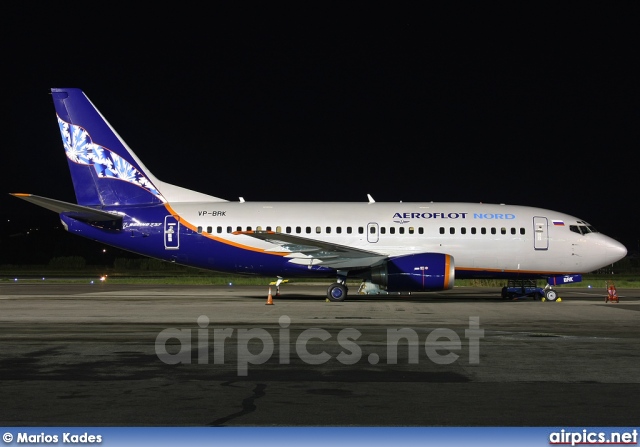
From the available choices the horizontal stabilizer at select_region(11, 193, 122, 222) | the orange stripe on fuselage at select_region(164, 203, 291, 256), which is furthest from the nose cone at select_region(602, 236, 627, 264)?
the horizontal stabilizer at select_region(11, 193, 122, 222)

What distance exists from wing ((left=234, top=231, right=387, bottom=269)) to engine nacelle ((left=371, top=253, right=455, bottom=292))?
1437 millimetres

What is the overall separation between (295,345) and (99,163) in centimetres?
1916

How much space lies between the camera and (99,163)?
30578 millimetres

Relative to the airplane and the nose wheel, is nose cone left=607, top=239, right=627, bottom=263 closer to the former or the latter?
the airplane

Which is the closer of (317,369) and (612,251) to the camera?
(317,369)

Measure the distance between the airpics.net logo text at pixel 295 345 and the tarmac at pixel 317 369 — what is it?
0.03 m

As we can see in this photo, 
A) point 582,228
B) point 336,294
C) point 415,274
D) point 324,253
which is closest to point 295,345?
point 415,274

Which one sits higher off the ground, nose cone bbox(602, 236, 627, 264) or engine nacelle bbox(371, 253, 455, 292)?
nose cone bbox(602, 236, 627, 264)

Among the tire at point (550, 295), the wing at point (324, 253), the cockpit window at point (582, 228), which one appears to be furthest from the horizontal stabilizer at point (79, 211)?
the cockpit window at point (582, 228)

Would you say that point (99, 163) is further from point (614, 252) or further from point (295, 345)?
point (614, 252)

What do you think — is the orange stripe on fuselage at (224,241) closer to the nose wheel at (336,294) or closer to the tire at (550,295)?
the nose wheel at (336,294)

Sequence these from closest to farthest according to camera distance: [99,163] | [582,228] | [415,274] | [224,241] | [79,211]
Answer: [415,274], [79,211], [224,241], [582,228], [99,163]

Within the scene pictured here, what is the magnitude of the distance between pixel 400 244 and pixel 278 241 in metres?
4.72

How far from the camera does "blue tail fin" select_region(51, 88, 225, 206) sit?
30.4m
